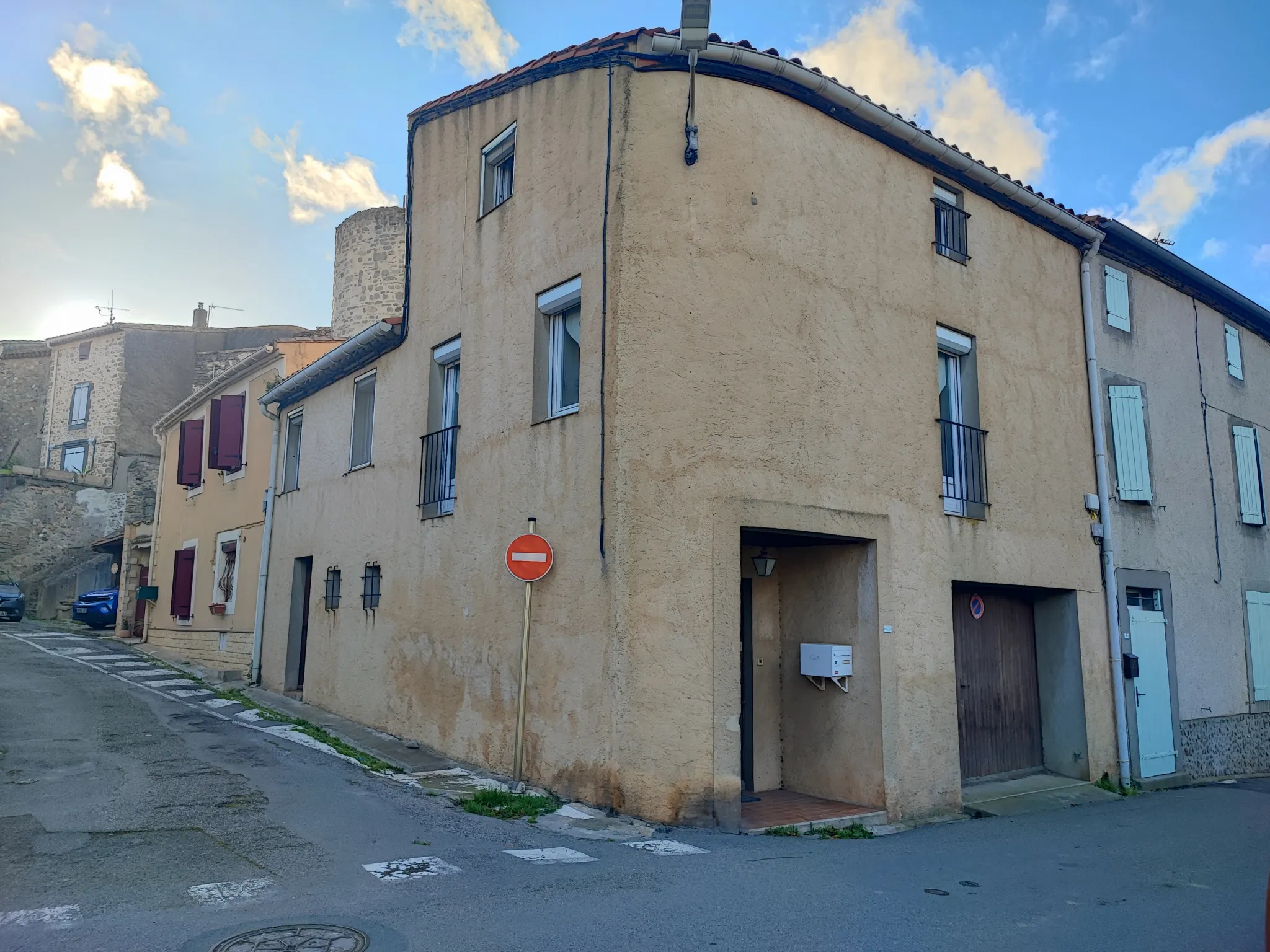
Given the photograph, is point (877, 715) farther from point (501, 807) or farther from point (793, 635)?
point (501, 807)

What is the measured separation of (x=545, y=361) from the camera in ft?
29.3

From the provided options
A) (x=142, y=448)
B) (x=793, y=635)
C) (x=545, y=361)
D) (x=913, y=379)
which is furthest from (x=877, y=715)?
(x=142, y=448)

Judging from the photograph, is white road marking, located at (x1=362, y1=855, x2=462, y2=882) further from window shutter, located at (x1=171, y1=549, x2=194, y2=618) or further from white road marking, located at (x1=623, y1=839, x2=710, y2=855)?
window shutter, located at (x1=171, y1=549, x2=194, y2=618)

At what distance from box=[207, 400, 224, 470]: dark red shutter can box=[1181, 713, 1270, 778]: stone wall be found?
50.4 feet

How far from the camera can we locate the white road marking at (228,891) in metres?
4.86

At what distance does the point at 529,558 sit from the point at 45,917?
4.33m

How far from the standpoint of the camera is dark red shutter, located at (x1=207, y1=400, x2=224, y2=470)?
54.5 feet

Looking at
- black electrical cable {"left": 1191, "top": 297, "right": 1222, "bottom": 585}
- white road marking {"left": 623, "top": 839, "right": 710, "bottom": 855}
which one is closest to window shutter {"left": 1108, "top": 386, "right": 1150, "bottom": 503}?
black electrical cable {"left": 1191, "top": 297, "right": 1222, "bottom": 585}

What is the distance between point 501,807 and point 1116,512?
8.52 m

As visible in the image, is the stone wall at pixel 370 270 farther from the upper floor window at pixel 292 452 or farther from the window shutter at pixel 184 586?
the upper floor window at pixel 292 452

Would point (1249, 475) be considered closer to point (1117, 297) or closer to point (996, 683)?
point (1117, 297)

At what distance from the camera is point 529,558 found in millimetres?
8148

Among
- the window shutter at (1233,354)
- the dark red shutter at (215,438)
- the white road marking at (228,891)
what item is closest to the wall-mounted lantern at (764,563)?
the white road marking at (228,891)

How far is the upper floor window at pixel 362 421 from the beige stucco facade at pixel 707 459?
116cm
